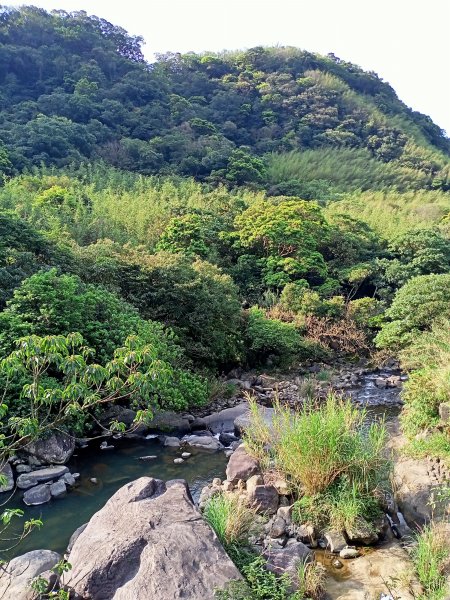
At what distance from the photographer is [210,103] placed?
3938 centimetres

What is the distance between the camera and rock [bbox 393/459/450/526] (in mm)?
5668

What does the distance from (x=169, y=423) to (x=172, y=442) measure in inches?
25.9

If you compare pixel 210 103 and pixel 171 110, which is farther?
pixel 210 103

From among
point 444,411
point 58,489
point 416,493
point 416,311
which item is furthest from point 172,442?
point 416,311

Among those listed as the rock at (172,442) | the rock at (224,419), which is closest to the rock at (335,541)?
the rock at (172,442)

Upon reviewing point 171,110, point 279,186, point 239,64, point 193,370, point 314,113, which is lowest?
point 193,370

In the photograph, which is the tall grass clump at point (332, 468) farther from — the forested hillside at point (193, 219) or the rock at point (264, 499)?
the forested hillside at point (193, 219)

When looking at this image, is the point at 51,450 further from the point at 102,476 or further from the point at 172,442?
the point at 172,442

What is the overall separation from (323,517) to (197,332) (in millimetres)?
6891

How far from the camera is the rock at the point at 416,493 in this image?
567 centimetres

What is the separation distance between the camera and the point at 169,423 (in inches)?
388

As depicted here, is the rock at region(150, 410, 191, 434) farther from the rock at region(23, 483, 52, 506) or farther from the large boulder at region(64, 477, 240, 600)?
the large boulder at region(64, 477, 240, 600)

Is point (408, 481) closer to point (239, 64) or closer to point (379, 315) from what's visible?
point (379, 315)

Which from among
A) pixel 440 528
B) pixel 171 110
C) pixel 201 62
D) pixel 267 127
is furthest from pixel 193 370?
pixel 201 62
